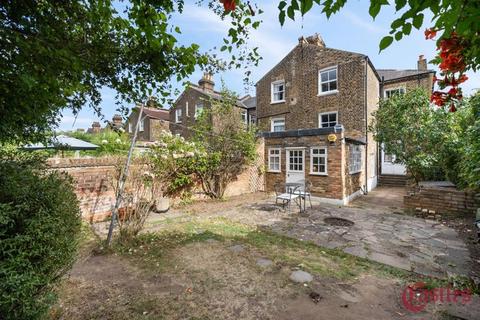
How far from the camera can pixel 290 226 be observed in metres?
6.71

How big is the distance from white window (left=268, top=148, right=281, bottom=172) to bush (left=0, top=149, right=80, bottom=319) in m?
10.7

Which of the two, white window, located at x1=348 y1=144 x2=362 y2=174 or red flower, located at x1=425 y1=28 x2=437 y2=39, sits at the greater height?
red flower, located at x1=425 y1=28 x2=437 y2=39

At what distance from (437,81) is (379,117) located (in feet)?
36.0

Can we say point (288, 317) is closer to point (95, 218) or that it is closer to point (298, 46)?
point (95, 218)

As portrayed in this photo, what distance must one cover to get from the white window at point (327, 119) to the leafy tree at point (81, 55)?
1259 cm

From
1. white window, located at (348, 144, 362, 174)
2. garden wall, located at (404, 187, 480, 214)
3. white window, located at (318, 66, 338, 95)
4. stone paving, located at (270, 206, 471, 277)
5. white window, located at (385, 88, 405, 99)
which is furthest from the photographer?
white window, located at (385, 88, 405, 99)

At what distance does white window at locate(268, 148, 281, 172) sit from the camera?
1245 cm

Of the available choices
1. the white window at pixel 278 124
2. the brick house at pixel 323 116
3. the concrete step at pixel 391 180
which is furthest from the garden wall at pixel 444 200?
the white window at pixel 278 124

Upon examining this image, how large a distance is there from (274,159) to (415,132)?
6.31 metres

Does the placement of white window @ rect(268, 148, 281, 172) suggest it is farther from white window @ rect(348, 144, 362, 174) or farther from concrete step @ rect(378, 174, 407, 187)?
concrete step @ rect(378, 174, 407, 187)

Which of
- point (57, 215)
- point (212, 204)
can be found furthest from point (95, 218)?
point (57, 215)

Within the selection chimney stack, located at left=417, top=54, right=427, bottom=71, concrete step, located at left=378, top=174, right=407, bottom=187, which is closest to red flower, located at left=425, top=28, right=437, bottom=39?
concrete step, located at left=378, top=174, right=407, bottom=187

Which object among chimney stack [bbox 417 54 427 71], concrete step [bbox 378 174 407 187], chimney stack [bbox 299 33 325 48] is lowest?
concrete step [bbox 378 174 407 187]

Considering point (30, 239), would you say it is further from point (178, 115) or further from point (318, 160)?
point (178, 115)
